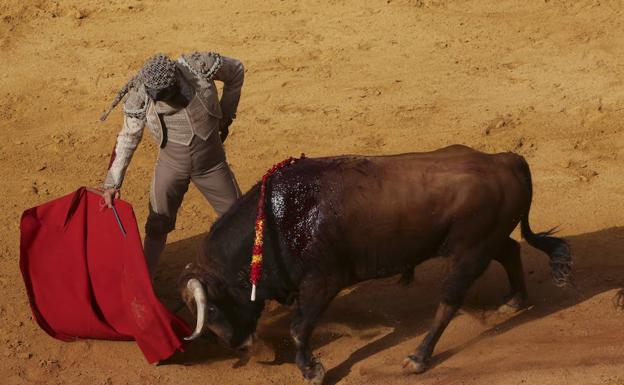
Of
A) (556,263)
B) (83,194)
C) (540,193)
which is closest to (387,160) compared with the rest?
(556,263)

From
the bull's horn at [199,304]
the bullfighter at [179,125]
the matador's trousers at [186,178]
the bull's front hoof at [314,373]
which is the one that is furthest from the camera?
the matador's trousers at [186,178]

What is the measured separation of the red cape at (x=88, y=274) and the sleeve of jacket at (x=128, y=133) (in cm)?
24

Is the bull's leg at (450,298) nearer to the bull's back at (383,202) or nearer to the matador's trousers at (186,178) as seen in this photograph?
the bull's back at (383,202)

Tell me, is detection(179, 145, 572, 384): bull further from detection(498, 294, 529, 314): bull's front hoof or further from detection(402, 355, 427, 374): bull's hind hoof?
detection(498, 294, 529, 314): bull's front hoof

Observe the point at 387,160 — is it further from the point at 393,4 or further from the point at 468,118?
the point at 393,4

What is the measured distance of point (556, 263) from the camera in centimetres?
692

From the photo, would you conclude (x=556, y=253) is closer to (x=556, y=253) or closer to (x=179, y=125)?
(x=556, y=253)

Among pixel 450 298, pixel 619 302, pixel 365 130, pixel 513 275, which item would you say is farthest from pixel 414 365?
pixel 365 130

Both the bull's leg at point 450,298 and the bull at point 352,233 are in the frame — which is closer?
the bull at point 352,233

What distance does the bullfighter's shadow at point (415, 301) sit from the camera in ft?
23.0

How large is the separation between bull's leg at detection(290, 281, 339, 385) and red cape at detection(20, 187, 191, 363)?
785 mm

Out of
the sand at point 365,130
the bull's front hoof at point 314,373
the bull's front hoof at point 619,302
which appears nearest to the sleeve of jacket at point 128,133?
the sand at point 365,130

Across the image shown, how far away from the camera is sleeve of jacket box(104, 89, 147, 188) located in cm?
652

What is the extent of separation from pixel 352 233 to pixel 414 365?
1.03 m
